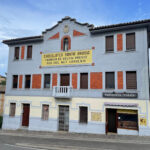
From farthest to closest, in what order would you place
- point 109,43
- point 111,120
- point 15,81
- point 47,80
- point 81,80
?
→ point 15,81 → point 47,80 → point 81,80 → point 109,43 → point 111,120

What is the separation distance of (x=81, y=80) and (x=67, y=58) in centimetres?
273

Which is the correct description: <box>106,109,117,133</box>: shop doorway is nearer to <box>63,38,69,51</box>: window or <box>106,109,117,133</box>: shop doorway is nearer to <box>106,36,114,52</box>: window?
<box>106,36,114,52</box>: window

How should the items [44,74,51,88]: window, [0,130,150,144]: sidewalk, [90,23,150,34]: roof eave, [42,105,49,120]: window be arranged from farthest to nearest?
[44,74,51,88]: window → [42,105,49,120]: window → [90,23,150,34]: roof eave → [0,130,150,144]: sidewalk

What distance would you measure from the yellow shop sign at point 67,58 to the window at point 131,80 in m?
3.77

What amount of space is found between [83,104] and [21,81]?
7896 mm

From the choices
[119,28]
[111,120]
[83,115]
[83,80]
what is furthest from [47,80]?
[119,28]

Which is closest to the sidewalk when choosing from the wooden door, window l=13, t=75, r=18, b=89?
the wooden door

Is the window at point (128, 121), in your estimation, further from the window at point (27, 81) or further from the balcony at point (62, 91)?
the window at point (27, 81)

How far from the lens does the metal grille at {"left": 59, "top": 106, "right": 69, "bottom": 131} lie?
1550 centimetres

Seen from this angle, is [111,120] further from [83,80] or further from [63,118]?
[63,118]

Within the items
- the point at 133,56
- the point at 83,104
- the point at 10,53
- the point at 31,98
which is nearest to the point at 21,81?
the point at 31,98

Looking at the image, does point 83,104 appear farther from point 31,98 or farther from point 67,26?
point 67,26

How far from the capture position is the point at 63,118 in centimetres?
1566

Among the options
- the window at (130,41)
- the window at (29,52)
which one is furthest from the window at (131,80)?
the window at (29,52)
